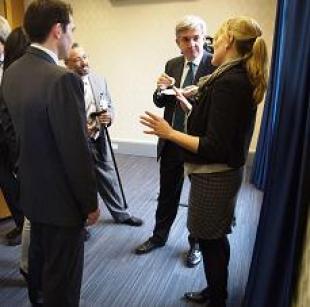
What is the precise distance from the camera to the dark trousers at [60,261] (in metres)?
1.47

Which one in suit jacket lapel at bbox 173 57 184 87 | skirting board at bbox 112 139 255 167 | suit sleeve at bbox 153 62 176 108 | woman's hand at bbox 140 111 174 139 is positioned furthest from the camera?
skirting board at bbox 112 139 255 167

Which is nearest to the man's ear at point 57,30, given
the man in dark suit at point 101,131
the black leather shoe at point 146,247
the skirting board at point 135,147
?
the man in dark suit at point 101,131

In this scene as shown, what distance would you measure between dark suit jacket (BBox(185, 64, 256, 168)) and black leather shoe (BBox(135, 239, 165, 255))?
110cm

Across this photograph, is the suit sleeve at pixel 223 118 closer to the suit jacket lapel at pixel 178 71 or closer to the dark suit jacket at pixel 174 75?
the dark suit jacket at pixel 174 75

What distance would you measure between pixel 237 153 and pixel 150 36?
3.11 meters

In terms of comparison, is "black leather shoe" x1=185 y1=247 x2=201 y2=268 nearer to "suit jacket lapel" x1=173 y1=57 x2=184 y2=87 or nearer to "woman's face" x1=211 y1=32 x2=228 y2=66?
"suit jacket lapel" x1=173 y1=57 x2=184 y2=87

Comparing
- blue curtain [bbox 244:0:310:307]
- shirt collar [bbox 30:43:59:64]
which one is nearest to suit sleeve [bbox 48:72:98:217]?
shirt collar [bbox 30:43:59:64]

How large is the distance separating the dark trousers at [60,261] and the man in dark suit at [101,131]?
0.98 m

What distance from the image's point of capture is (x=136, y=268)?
2312 mm

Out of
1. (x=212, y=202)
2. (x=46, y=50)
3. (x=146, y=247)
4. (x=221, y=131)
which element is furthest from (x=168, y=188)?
(x=46, y=50)

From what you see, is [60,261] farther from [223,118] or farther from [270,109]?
[270,109]

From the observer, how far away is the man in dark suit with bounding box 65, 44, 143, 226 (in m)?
2.41

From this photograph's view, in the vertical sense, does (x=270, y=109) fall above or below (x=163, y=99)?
below

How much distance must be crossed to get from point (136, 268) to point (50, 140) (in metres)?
1.25
